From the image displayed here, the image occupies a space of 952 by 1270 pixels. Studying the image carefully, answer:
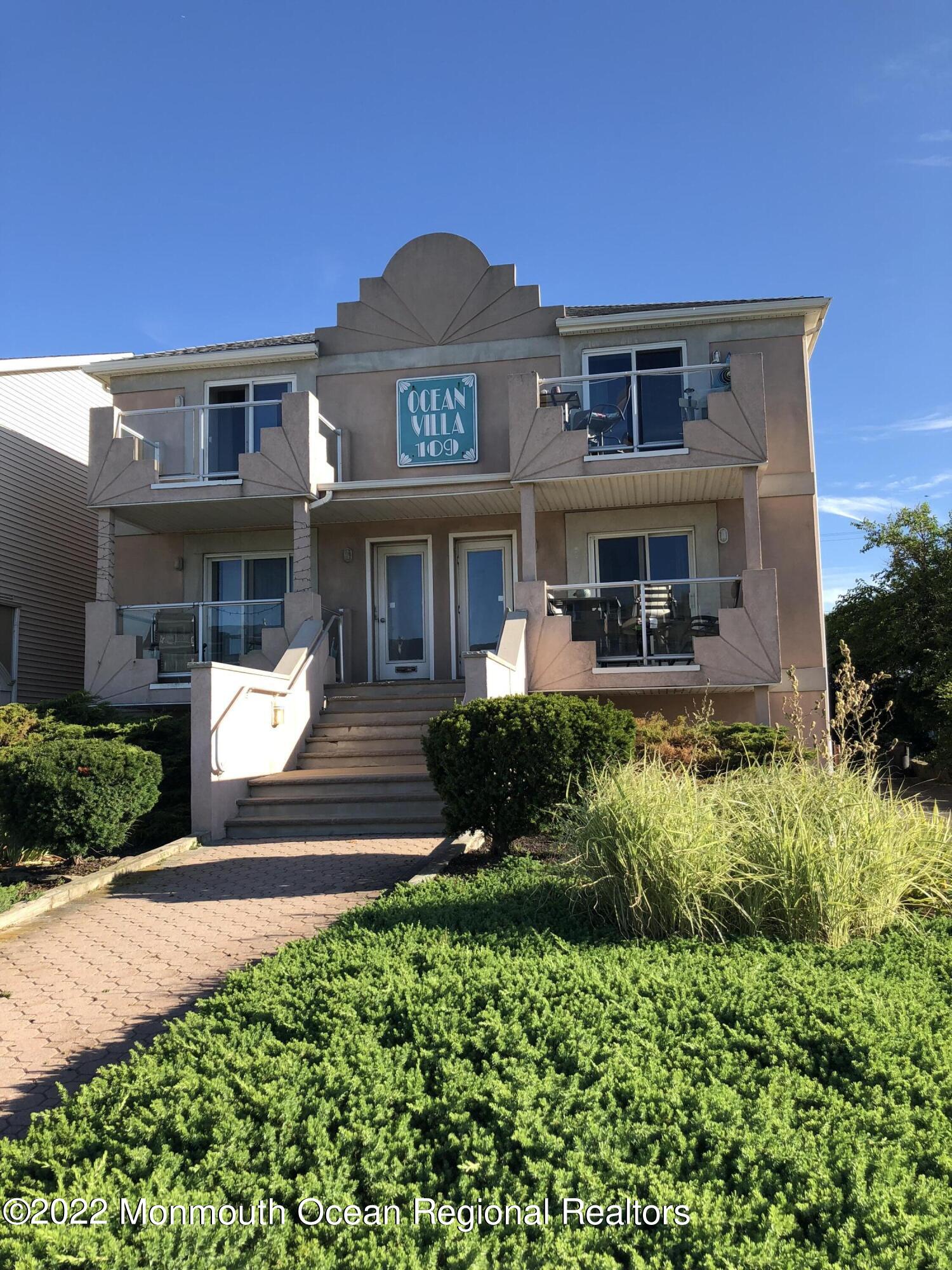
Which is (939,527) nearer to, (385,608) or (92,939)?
(385,608)

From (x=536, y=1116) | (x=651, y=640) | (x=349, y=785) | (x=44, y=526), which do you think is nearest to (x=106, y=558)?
(x=44, y=526)

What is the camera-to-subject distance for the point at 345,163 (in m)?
11.4

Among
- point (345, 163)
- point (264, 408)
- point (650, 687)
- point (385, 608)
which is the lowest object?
point (650, 687)

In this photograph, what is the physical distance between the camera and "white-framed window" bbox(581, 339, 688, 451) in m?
13.3

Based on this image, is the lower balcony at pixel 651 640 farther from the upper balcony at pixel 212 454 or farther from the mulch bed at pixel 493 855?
the mulch bed at pixel 493 855

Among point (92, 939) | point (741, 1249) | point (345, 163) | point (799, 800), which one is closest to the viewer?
point (741, 1249)

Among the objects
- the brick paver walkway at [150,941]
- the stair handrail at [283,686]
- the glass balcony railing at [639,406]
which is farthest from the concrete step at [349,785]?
the glass balcony railing at [639,406]

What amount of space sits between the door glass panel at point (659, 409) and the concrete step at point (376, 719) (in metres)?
5.12

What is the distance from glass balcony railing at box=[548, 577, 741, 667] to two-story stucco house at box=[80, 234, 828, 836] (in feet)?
0.11

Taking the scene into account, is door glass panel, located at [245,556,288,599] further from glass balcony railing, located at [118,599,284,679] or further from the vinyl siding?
the vinyl siding

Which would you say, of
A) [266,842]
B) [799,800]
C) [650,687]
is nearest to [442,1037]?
[799,800]

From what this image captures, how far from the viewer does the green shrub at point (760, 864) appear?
16.2 ft

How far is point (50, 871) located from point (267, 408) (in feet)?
29.3

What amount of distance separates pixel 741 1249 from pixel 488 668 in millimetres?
7732
